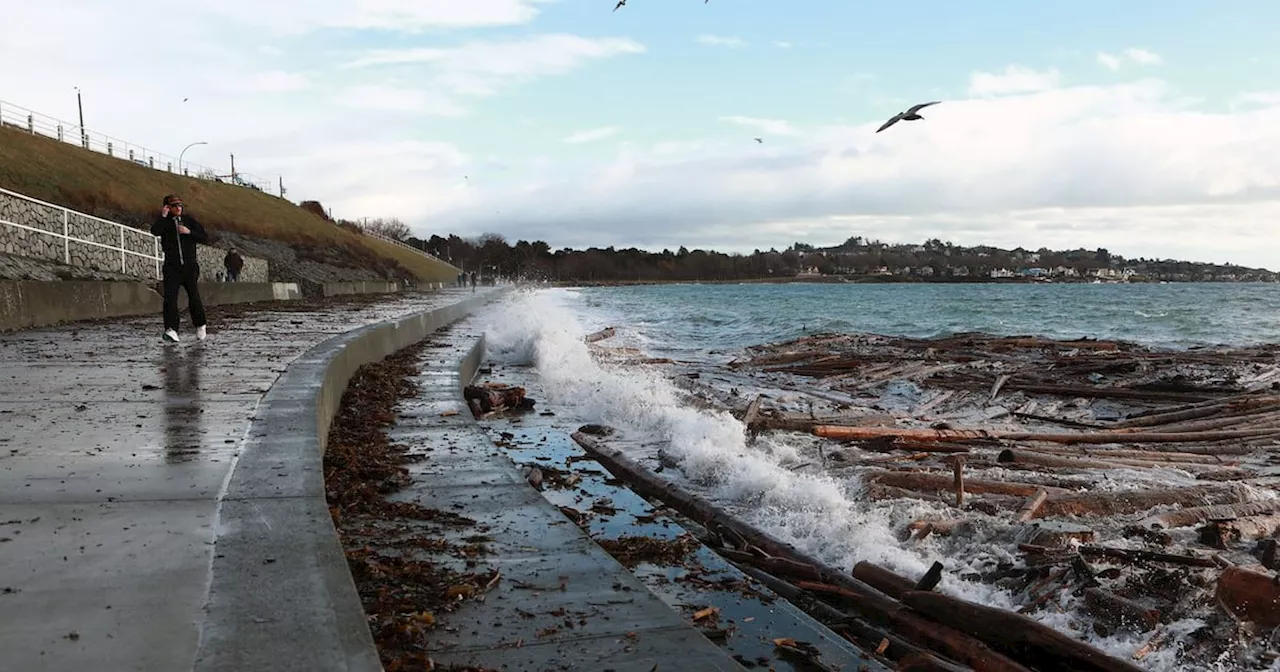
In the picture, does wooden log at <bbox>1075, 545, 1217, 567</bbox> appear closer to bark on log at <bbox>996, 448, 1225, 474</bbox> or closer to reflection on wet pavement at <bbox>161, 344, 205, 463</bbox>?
bark on log at <bbox>996, 448, 1225, 474</bbox>

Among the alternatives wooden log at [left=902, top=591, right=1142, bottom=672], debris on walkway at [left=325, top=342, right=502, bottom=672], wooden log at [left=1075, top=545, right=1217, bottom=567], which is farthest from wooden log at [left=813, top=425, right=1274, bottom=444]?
wooden log at [left=902, top=591, right=1142, bottom=672]

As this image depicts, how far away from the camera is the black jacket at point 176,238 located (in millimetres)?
10680

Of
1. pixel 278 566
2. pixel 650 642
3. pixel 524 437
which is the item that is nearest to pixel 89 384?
pixel 524 437

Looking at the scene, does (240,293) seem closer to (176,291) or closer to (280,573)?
(176,291)

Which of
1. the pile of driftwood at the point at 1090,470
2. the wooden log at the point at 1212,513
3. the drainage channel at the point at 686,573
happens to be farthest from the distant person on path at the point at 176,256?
the wooden log at the point at 1212,513

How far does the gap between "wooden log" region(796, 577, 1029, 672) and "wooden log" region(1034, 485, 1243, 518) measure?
Answer: 237 cm

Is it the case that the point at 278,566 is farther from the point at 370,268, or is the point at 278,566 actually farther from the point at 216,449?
the point at 370,268

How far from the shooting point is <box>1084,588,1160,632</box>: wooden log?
428 cm

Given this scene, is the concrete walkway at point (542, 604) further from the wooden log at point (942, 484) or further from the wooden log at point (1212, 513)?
the wooden log at point (1212, 513)

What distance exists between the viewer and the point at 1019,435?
9148mm

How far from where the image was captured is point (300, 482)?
4.11m

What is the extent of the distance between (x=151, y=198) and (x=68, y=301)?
47.9 metres

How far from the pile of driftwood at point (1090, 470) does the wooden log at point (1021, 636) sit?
2 cm

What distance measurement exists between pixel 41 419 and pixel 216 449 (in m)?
1.72
